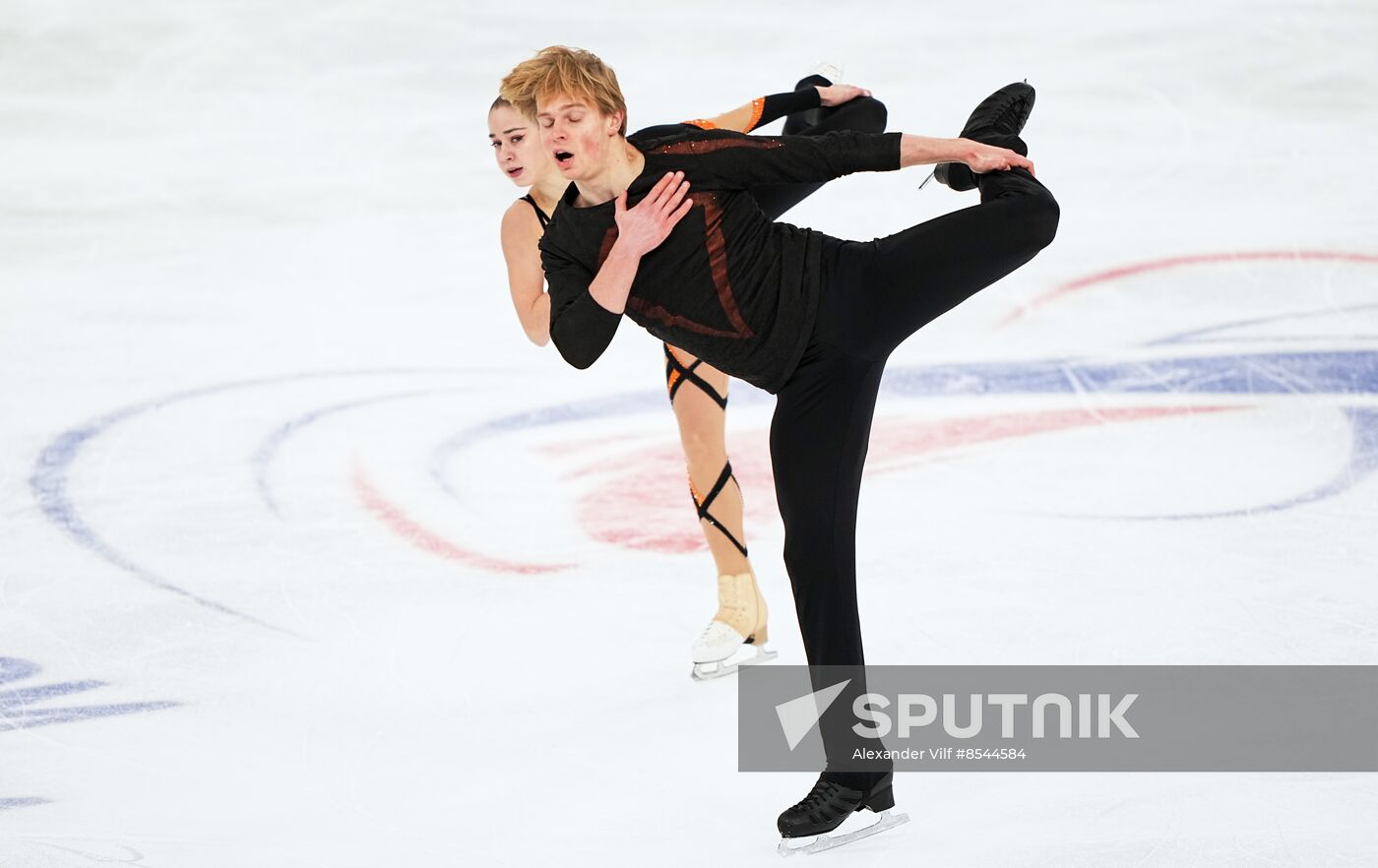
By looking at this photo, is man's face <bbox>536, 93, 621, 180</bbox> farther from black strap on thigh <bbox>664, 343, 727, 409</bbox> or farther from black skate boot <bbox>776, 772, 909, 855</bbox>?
black skate boot <bbox>776, 772, 909, 855</bbox>

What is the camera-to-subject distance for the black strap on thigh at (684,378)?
10.9 feet

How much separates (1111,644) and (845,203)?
3454 mm

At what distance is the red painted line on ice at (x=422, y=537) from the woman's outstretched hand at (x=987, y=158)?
67.1 inches

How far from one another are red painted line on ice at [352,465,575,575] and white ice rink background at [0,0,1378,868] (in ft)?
0.07

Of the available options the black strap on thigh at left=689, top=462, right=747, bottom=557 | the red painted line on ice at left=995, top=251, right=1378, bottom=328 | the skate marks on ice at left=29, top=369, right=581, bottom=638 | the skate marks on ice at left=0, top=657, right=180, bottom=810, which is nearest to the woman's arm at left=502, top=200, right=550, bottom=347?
the black strap on thigh at left=689, top=462, right=747, bottom=557

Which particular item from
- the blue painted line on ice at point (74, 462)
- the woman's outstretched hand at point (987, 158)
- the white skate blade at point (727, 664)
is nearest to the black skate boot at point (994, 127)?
the woman's outstretched hand at point (987, 158)

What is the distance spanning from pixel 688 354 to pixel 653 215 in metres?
0.82

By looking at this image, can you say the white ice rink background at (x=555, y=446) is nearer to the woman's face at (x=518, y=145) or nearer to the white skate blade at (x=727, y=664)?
the white skate blade at (x=727, y=664)

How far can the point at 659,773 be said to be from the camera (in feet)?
9.20

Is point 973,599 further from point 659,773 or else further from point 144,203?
point 144,203

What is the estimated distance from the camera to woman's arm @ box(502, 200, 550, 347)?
10.6ft

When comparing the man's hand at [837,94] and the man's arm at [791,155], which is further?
the man's hand at [837,94]

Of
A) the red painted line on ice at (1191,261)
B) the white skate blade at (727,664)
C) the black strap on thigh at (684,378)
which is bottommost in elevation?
the white skate blade at (727,664)

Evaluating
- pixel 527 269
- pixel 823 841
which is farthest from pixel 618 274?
pixel 823 841
